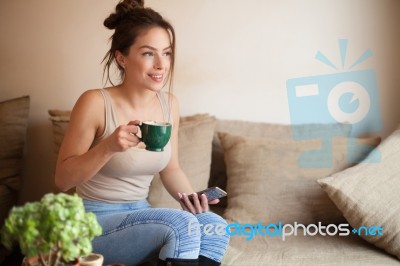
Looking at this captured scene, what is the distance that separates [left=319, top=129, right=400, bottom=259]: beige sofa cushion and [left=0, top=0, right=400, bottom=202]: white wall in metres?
0.57

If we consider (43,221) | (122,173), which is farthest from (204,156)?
(43,221)

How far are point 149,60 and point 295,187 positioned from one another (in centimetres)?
84

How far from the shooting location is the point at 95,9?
2.70 metres

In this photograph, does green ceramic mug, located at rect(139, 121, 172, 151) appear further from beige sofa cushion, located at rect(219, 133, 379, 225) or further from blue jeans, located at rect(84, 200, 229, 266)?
beige sofa cushion, located at rect(219, 133, 379, 225)

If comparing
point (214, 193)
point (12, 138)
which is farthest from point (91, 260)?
point (12, 138)

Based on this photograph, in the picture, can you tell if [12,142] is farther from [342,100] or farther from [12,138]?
[342,100]

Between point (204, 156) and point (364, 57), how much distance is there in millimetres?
940

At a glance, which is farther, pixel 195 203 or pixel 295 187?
pixel 295 187

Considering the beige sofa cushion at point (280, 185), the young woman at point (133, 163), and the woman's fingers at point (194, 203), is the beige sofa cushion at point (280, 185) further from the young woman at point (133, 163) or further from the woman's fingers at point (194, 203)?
the woman's fingers at point (194, 203)

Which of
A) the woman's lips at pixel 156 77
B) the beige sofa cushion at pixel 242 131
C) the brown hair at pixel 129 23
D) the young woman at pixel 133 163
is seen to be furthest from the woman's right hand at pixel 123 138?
the beige sofa cushion at pixel 242 131

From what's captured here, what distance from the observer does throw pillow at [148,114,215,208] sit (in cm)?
228

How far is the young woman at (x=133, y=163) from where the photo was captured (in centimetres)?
159

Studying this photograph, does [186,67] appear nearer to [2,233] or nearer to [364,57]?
[364,57]

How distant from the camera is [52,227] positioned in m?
1.07
